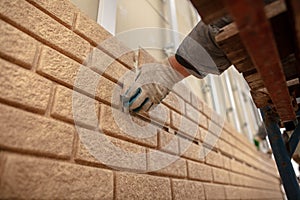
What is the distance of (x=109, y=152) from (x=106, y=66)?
341mm

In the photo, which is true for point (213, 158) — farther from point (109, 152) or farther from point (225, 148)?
point (109, 152)

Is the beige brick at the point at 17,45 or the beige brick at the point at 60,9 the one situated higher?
the beige brick at the point at 60,9

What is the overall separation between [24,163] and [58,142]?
0.11 m

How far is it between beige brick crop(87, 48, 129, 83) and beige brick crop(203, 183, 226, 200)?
0.86m

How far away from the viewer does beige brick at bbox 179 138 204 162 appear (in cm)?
121

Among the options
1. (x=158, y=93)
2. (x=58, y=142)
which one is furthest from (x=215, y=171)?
(x=58, y=142)

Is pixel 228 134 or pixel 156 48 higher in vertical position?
pixel 156 48

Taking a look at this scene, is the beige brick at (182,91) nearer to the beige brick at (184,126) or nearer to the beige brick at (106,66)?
the beige brick at (184,126)

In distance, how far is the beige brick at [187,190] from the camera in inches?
40.1

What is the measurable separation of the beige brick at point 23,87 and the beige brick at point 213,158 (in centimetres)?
116

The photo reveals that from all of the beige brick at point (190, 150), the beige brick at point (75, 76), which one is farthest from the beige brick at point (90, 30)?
the beige brick at point (190, 150)

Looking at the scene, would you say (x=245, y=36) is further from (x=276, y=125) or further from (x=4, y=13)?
(x=276, y=125)

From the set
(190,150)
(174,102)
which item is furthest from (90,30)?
(190,150)

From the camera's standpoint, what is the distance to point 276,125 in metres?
1.07
